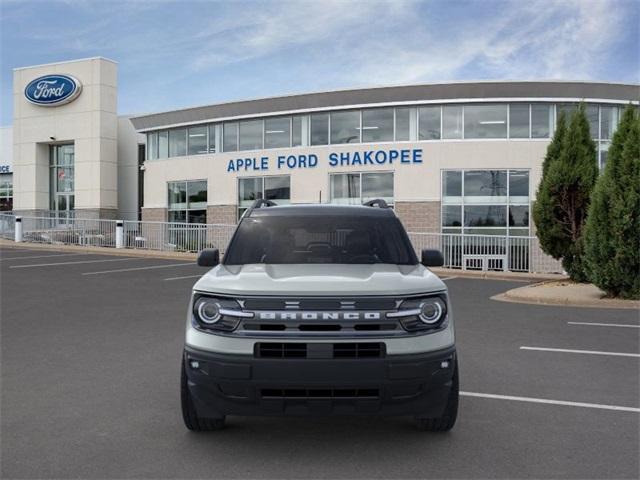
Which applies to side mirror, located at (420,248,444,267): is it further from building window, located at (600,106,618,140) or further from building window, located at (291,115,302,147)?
building window, located at (291,115,302,147)

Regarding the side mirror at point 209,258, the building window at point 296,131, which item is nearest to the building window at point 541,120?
the building window at point 296,131

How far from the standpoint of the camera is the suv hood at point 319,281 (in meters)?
3.98

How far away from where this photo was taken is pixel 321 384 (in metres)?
3.78

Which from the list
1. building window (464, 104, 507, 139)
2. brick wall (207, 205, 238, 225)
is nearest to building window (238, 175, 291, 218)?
brick wall (207, 205, 238, 225)

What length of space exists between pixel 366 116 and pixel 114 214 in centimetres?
1690

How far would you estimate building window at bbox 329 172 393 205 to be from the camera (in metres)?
27.1

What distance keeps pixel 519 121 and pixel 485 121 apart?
4.41ft

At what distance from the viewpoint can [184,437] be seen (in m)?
4.46

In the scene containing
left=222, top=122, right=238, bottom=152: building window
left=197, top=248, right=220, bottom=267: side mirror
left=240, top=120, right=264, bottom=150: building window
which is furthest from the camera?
left=222, top=122, right=238, bottom=152: building window

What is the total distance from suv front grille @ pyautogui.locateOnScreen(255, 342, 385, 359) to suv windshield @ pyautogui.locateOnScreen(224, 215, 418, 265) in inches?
51.5

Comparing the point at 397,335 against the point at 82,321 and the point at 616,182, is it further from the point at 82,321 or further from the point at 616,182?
the point at 616,182

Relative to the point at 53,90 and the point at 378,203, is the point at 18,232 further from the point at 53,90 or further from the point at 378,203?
the point at 378,203

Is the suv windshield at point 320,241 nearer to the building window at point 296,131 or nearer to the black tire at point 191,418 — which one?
the black tire at point 191,418

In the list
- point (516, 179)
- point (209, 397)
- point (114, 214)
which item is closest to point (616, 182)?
point (209, 397)
